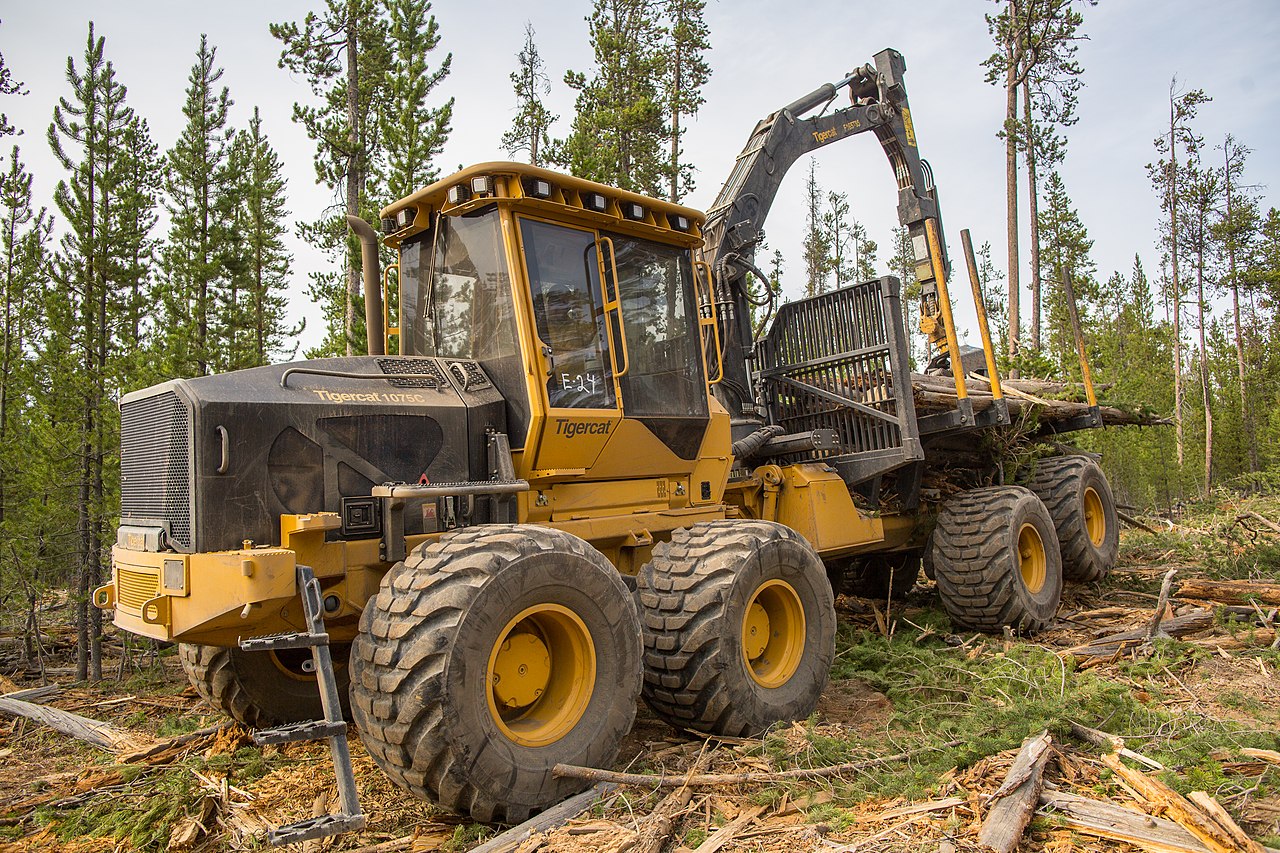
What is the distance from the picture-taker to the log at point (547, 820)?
371 centimetres

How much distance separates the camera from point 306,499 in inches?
179

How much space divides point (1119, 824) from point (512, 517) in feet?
11.0

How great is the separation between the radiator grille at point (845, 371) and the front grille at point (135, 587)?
5.09m

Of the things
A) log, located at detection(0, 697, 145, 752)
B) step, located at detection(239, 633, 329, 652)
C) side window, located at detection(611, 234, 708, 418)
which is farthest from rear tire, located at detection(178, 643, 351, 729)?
side window, located at detection(611, 234, 708, 418)

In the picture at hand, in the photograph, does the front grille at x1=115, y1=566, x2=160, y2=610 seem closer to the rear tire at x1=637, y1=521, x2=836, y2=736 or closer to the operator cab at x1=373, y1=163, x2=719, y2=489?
the operator cab at x1=373, y1=163, x2=719, y2=489

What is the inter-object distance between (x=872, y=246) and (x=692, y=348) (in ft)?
146

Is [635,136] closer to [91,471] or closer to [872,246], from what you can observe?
[91,471]

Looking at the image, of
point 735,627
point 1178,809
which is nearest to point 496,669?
point 735,627

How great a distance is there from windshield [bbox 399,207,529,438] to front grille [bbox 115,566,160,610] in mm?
2022

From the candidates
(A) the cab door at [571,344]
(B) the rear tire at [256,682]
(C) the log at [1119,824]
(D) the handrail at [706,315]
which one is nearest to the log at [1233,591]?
(D) the handrail at [706,315]

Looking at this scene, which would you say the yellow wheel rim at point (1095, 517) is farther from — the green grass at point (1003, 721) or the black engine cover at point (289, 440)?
the black engine cover at point (289, 440)

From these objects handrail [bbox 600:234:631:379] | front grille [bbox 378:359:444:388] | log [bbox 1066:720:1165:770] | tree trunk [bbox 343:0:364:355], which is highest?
tree trunk [bbox 343:0:364:355]

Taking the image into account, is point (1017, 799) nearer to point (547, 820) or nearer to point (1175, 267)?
point (547, 820)

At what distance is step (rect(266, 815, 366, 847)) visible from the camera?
10.1 ft
